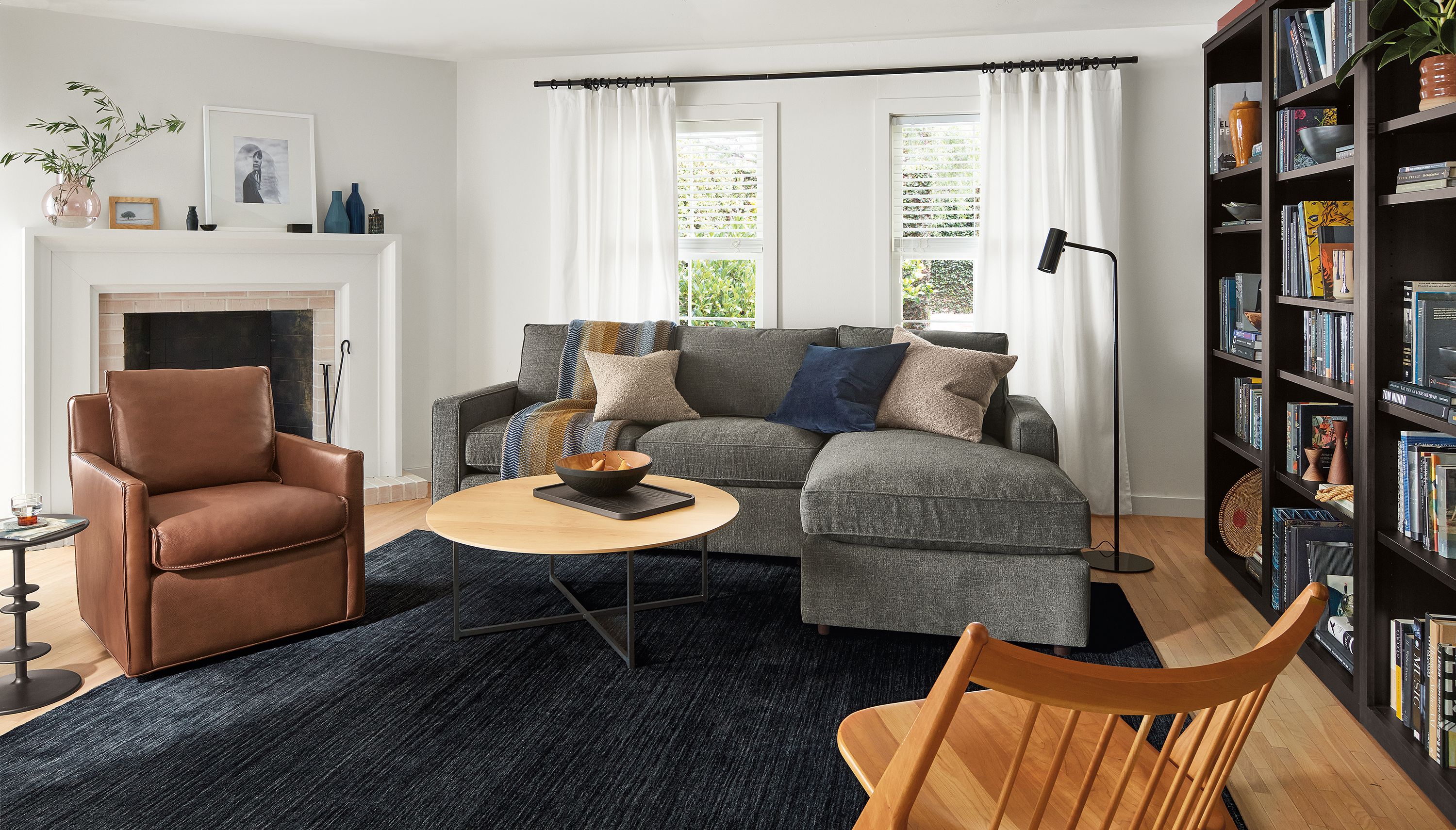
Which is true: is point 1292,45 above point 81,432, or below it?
above

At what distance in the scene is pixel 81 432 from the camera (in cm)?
280

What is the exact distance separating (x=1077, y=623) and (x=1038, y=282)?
89.2 inches

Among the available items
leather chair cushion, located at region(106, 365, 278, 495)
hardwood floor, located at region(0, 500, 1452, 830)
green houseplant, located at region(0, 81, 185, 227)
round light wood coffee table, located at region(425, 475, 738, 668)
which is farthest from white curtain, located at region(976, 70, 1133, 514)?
green houseplant, located at region(0, 81, 185, 227)

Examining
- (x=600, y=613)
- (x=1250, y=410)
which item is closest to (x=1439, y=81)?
(x=1250, y=410)

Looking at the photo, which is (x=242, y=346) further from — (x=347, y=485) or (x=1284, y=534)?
(x=1284, y=534)

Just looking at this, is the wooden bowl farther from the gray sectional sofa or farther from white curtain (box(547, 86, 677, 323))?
white curtain (box(547, 86, 677, 323))

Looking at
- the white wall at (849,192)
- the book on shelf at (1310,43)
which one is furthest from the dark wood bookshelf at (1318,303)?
the white wall at (849,192)

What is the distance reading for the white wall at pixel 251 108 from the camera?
4.12 metres

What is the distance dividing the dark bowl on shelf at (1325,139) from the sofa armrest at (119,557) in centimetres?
344

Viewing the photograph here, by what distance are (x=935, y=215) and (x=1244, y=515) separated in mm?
2057

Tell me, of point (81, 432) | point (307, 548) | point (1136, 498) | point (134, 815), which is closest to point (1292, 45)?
point (1136, 498)

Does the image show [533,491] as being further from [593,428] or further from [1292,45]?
[1292,45]

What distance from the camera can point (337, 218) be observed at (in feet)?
15.7

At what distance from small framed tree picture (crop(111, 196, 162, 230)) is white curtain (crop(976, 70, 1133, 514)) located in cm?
395
